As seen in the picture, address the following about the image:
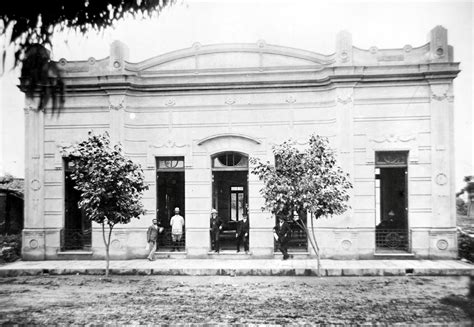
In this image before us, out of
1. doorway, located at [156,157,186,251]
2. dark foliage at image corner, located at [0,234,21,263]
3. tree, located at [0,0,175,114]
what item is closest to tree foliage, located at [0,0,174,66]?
tree, located at [0,0,175,114]

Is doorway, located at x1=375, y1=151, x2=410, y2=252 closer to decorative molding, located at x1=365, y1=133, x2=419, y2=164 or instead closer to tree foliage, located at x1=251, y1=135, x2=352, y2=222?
decorative molding, located at x1=365, y1=133, x2=419, y2=164

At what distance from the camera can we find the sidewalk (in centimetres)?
1238

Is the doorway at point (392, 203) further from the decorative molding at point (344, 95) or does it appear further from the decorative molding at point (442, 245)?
the decorative molding at point (344, 95)

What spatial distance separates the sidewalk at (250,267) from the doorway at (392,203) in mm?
1139

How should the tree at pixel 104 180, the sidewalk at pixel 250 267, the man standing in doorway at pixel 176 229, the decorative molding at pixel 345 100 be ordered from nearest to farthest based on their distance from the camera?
the tree at pixel 104 180
the sidewalk at pixel 250 267
the decorative molding at pixel 345 100
the man standing in doorway at pixel 176 229

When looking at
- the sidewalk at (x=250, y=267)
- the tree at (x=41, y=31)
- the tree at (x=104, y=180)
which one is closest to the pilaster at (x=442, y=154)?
the sidewalk at (x=250, y=267)

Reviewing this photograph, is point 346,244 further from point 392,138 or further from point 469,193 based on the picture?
point 469,193

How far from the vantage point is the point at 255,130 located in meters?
A: 15.3

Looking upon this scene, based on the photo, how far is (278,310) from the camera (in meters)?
8.45

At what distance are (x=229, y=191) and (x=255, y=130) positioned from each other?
6925 millimetres

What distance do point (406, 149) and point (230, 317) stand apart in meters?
9.60

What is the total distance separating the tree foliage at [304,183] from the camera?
11.7 meters

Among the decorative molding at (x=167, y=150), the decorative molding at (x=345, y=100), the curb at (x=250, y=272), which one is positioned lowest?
the curb at (x=250, y=272)

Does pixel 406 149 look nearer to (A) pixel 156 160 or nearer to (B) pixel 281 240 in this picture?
(B) pixel 281 240
